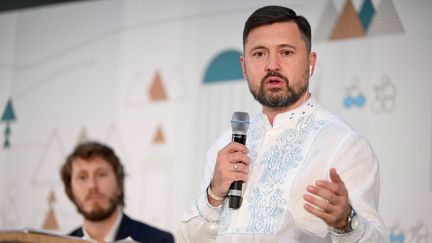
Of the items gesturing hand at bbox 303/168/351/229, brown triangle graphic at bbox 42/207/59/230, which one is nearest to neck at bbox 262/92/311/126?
gesturing hand at bbox 303/168/351/229

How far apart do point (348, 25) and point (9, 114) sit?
2.82 metres

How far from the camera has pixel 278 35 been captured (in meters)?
2.65

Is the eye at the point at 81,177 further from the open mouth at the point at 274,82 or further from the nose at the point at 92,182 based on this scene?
the open mouth at the point at 274,82

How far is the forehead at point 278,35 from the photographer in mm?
2646

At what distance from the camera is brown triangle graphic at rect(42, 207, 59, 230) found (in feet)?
17.0

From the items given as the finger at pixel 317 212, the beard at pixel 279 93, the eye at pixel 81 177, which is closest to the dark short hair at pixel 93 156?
the eye at pixel 81 177

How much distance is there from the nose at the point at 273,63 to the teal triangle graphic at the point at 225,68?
1.77m

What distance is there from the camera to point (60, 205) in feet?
16.9

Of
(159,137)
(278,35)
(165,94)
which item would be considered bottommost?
(159,137)

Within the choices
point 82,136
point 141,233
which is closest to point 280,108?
point 141,233

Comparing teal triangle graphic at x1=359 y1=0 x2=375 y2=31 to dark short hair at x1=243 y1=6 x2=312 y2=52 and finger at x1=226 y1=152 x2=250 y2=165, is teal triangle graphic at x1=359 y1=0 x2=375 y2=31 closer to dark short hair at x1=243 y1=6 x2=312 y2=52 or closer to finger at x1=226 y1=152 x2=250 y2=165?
dark short hair at x1=243 y1=6 x2=312 y2=52

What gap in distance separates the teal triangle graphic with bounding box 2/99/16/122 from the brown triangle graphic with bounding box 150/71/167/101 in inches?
52.3

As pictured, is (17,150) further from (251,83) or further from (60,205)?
(251,83)

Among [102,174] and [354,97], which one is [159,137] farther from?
[354,97]
